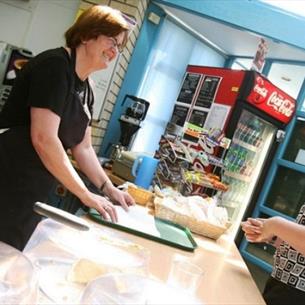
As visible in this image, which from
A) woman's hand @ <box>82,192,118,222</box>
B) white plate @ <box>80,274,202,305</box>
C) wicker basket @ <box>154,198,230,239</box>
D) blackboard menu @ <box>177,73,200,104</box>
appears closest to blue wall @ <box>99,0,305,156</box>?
blackboard menu @ <box>177,73,200,104</box>

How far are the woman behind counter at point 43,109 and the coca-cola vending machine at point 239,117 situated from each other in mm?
2314

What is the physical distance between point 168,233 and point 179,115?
2967 millimetres

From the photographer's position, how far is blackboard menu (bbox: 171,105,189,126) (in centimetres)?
445

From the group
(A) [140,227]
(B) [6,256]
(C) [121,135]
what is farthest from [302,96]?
(B) [6,256]

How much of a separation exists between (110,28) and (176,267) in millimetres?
872

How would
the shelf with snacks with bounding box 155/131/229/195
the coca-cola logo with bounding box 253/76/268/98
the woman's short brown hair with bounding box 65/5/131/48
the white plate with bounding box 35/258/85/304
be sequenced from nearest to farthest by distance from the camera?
the white plate with bounding box 35/258/85/304, the woman's short brown hair with bounding box 65/5/131/48, the shelf with snacks with bounding box 155/131/229/195, the coca-cola logo with bounding box 253/76/268/98

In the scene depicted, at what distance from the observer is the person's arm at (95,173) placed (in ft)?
5.33

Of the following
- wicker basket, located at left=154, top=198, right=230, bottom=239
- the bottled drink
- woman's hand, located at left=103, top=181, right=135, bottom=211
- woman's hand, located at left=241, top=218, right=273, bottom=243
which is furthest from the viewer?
the bottled drink

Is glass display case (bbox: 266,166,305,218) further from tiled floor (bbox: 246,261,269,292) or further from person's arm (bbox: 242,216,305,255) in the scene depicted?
person's arm (bbox: 242,216,305,255)

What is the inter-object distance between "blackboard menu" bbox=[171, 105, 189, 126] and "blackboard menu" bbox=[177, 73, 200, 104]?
0.08 meters

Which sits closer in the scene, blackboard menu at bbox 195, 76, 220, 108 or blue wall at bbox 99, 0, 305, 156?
blue wall at bbox 99, 0, 305, 156

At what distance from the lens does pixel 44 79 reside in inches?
52.4

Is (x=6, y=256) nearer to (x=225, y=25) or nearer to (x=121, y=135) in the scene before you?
(x=121, y=135)

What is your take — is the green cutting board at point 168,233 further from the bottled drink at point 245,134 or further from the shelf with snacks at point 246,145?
the bottled drink at point 245,134
